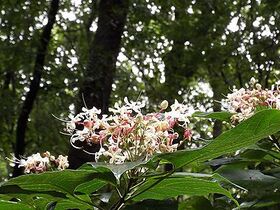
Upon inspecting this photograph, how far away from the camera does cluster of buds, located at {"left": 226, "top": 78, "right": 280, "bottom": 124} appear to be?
5.79 ft

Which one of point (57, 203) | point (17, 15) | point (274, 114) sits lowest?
point (57, 203)

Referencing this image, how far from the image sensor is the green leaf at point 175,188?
1265 millimetres

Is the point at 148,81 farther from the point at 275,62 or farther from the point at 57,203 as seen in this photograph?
the point at 57,203

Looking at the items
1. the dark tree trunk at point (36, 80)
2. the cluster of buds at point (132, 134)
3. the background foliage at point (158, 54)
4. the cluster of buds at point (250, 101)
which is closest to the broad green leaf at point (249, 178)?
the cluster of buds at point (250, 101)

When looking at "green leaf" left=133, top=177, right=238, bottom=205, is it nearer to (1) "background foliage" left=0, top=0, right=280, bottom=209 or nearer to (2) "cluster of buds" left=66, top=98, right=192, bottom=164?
(2) "cluster of buds" left=66, top=98, right=192, bottom=164

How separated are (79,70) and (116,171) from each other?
5.53 meters

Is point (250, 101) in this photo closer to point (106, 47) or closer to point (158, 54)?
point (106, 47)

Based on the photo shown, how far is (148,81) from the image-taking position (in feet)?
26.6

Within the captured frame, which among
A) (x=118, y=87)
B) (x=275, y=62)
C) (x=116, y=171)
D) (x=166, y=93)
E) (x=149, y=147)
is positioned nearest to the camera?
(x=116, y=171)

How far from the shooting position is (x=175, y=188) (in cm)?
132

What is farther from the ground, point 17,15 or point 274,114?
point 17,15

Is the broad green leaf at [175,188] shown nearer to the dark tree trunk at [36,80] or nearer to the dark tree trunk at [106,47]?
the dark tree trunk at [106,47]

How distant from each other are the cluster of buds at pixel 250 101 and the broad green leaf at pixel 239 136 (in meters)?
0.57

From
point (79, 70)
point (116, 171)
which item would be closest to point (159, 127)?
point (116, 171)
